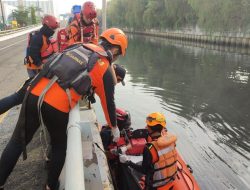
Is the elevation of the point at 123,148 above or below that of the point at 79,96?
below

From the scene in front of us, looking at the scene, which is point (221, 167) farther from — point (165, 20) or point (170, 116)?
point (165, 20)

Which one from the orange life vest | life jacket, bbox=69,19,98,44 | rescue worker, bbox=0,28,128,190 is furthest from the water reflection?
rescue worker, bbox=0,28,128,190

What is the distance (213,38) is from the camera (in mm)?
50750

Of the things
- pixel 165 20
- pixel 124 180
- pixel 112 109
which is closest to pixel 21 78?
pixel 124 180

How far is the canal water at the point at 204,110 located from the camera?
8500 millimetres

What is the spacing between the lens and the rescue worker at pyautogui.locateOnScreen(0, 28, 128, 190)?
9.84 ft

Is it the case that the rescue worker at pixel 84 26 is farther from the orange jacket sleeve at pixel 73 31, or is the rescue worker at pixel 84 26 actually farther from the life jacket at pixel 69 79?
the life jacket at pixel 69 79

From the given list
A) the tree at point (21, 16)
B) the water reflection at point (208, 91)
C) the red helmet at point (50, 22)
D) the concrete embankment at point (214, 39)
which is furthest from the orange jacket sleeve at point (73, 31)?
the tree at point (21, 16)

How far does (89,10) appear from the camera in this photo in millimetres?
6398

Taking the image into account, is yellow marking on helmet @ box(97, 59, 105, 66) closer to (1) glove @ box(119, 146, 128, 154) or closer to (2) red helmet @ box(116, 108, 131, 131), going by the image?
(1) glove @ box(119, 146, 128, 154)

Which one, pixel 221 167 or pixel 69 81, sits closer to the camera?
pixel 69 81

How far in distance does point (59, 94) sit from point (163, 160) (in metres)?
2.40

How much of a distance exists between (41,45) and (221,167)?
215 inches

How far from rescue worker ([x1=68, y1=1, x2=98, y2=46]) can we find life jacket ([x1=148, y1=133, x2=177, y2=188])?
8.64 ft
